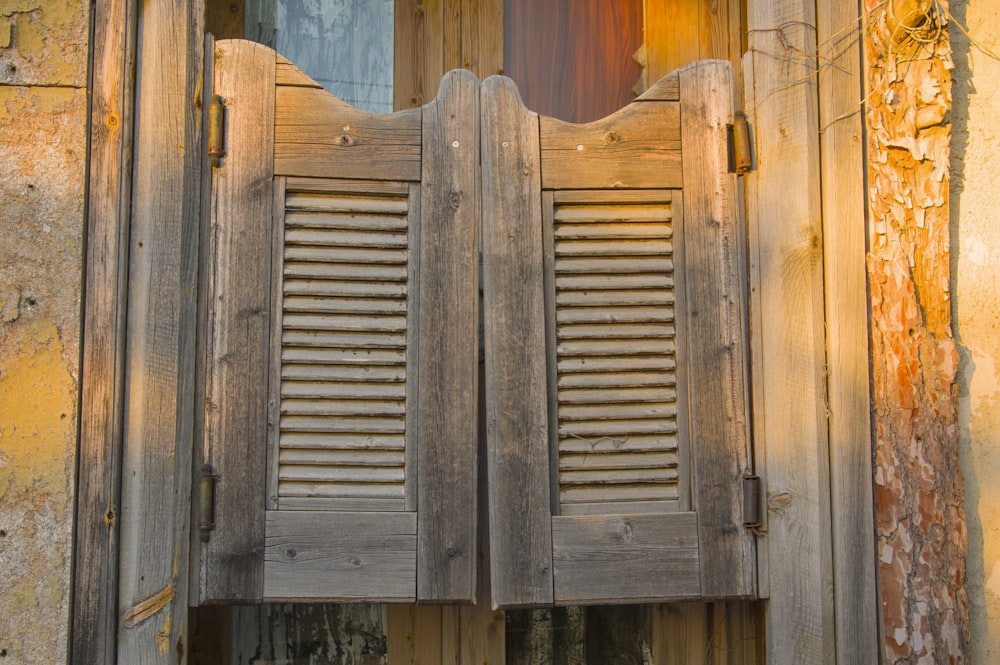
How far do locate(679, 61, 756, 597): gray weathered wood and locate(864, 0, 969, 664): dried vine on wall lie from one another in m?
0.32

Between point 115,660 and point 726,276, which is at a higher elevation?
point 726,276

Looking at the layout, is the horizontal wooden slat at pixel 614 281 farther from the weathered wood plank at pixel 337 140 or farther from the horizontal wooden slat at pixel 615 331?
the weathered wood plank at pixel 337 140

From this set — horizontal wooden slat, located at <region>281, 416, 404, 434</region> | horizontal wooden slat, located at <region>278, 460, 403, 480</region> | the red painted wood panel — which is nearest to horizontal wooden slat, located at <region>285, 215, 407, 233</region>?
horizontal wooden slat, located at <region>281, 416, 404, 434</region>

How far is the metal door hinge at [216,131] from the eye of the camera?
2.14 metres

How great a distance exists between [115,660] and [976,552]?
1.99 meters

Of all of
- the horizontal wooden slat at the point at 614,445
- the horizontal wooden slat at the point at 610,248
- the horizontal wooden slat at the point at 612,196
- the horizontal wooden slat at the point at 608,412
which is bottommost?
the horizontal wooden slat at the point at 614,445

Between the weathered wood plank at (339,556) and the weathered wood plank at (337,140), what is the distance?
2.78 ft

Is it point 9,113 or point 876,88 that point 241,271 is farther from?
point 876,88

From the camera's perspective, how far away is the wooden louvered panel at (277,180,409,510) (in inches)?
84.1

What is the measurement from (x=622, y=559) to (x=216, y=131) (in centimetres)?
144

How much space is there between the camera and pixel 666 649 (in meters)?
2.54

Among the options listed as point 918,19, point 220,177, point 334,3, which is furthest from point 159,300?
point 918,19

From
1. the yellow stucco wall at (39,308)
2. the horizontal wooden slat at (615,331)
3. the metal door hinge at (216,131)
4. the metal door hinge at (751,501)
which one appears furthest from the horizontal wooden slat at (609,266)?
the yellow stucco wall at (39,308)

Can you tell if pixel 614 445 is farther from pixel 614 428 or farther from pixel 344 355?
pixel 344 355
